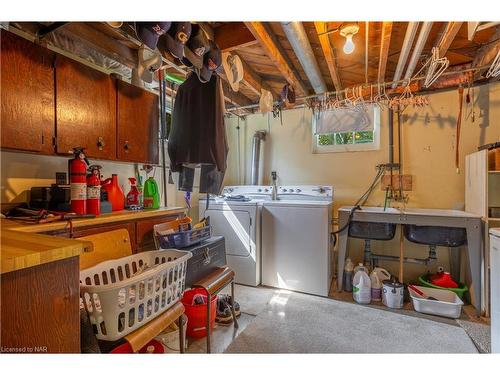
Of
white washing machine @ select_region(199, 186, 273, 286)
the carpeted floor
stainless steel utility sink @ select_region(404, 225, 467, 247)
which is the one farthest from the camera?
white washing machine @ select_region(199, 186, 273, 286)

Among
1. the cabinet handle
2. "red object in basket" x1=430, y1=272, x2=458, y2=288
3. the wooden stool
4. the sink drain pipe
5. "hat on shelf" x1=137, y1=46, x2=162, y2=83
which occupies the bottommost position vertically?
"red object in basket" x1=430, y1=272, x2=458, y2=288

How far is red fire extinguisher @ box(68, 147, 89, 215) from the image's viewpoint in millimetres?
1439

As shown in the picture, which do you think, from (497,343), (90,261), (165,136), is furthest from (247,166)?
(497,343)

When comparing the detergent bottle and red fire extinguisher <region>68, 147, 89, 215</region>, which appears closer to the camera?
red fire extinguisher <region>68, 147, 89, 215</region>

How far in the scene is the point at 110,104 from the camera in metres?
1.78

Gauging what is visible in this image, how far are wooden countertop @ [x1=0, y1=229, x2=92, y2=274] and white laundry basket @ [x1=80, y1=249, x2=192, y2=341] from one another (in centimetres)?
28

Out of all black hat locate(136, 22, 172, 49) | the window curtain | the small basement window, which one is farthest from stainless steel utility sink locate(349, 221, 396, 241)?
black hat locate(136, 22, 172, 49)

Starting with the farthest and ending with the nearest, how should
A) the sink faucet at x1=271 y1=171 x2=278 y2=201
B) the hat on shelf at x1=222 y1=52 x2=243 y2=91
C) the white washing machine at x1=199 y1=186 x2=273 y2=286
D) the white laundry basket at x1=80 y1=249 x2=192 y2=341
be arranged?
the sink faucet at x1=271 y1=171 x2=278 y2=201
the white washing machine at x1=199 y1=186 x2=273 y2=286
the hat on shelf at x1=222 y1=52 x2=243 y2=91
the white laundry basket at x1=80 y1=249 x2=192 y2=341

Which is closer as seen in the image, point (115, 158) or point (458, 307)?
point (115, 158)

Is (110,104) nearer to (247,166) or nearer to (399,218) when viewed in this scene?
(247,166)

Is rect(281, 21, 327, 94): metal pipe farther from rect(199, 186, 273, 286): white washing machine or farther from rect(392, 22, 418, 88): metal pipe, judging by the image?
rect(199, 186, 273, 286): white washing machine

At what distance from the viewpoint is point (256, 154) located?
11.9ft

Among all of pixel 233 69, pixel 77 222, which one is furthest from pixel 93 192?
pixel 233 69

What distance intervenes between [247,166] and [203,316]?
2.43m
